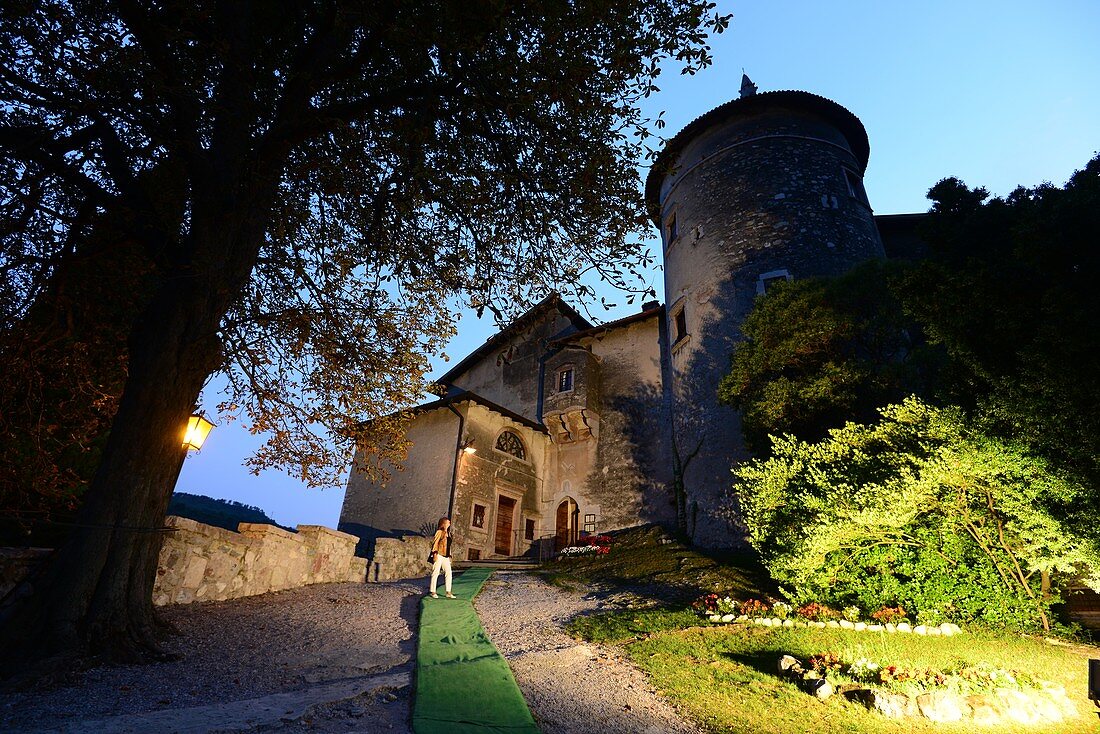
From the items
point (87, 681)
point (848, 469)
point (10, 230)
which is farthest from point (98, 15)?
point (848, 469)

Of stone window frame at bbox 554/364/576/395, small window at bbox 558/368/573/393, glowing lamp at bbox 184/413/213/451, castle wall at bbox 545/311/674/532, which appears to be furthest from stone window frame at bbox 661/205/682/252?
glowing lamp at bbox 184/413/213/451

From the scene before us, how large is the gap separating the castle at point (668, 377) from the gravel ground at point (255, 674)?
280 inches

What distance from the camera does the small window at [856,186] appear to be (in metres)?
16.6

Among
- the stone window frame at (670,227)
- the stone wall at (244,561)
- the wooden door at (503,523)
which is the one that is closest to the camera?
the stone wall at (244,561)

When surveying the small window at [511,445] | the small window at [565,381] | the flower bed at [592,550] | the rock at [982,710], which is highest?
the small window at [565,381]

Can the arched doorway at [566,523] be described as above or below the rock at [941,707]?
above

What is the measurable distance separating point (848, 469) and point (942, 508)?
128cm

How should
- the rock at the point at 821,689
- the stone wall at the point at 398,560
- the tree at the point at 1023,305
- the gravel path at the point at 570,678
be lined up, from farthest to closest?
the stone wall at the point at 398,560 → the tree at the point at 1023,305 → the rock at the point at 821,689 → the gravel path at the point at 570,678

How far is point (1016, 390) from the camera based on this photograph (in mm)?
6031

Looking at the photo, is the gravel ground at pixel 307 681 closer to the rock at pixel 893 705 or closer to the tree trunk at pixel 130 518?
the tree trunk at pixel 130 518

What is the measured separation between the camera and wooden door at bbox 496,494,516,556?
19.2m

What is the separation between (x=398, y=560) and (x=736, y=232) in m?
12.9

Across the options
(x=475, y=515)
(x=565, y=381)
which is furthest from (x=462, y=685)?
(x=565, y=381)

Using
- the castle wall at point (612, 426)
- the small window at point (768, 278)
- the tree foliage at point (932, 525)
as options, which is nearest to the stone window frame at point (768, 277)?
the small window at point (768, 278)
